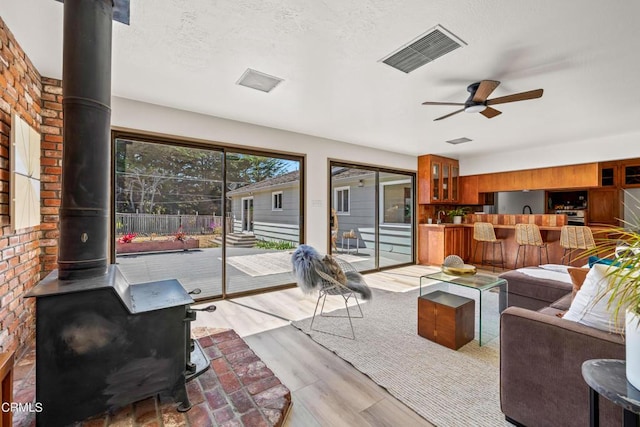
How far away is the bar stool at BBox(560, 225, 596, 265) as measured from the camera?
4.64 meters

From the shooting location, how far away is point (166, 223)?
145 inches

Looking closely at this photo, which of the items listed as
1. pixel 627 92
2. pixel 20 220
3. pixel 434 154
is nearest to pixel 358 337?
pixel 20 220

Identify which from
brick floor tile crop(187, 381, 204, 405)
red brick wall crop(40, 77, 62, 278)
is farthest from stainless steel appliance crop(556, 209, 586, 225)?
red brick wall crop(40, 77, 62, 278)

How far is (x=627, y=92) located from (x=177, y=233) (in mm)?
5440

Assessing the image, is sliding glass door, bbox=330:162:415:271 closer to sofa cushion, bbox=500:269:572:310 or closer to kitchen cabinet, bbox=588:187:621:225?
sofa cushion, bbox=500:269:572:310

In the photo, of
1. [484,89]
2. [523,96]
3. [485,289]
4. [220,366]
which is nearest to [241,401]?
[220,366]

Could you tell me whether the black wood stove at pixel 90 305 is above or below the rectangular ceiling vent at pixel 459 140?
below

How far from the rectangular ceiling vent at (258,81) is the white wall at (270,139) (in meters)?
1.10

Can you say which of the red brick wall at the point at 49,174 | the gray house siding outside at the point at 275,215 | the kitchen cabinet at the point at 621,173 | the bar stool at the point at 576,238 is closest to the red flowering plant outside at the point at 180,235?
the gray house siding outside at the point at 275,215

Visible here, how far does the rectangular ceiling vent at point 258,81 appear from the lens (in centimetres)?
272

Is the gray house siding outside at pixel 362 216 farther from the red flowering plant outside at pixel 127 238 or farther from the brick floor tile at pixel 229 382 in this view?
the brick floor tile at pixel 229 382

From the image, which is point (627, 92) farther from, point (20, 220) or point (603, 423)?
point (20, 220)

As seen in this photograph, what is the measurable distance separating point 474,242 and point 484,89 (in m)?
4.70

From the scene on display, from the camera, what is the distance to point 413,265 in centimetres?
638
